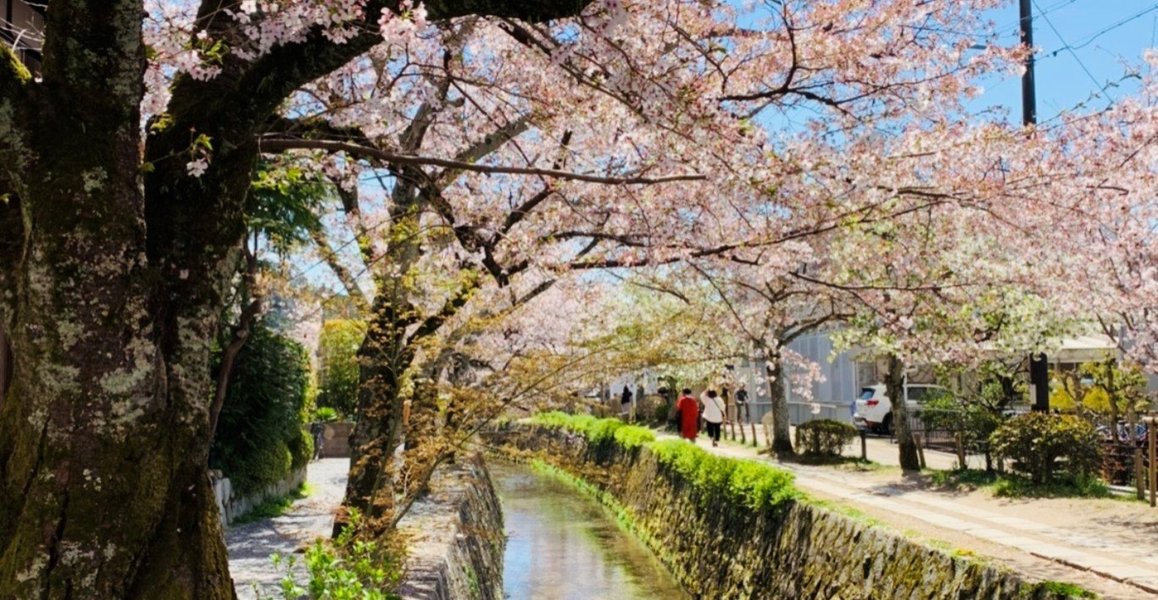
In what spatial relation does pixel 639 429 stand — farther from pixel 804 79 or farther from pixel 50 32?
pixel 50 32

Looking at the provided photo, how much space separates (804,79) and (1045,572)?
4223 millimetres

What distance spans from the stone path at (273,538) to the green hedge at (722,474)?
5.40 m

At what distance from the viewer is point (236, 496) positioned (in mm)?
13711

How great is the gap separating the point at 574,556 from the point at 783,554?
6341 mm

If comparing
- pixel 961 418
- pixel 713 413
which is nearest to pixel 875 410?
pixel 713 413

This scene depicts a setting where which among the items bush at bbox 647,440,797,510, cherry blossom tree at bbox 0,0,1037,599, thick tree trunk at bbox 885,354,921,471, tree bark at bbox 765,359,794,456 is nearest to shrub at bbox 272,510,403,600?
cherry blossom tree at bbox 0,0,1037,599

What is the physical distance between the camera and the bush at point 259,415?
560 inches

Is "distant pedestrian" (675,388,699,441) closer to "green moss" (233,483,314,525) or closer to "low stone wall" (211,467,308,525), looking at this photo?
"green moss" (233,483,314,525)

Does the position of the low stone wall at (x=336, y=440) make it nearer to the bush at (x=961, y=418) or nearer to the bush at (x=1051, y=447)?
the bush at (x=961, y=418)

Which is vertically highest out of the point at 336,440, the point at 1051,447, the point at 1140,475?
the point at 1051,447

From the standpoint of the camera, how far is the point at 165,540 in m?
4.04

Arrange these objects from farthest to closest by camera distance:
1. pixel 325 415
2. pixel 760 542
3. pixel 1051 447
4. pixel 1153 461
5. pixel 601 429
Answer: pixel 325 415
pixel 601 429
pixel 1051 447
pixel 760 542
pixel 1153 461

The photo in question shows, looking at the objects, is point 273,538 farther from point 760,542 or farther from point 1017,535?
point 1017,535

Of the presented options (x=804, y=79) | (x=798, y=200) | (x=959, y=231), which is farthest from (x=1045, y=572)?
(x=959, y=231)
